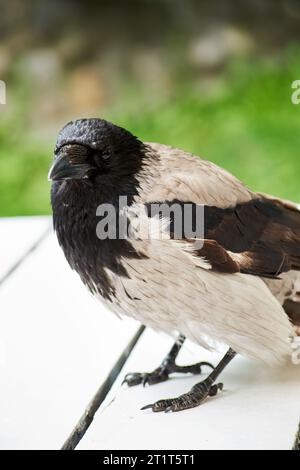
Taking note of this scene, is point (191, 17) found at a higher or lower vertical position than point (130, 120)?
higher

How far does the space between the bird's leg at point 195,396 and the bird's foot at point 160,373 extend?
0.05 metres

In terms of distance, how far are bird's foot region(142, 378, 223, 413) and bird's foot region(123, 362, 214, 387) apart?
2.4 inches

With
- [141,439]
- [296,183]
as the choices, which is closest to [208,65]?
[296,183]

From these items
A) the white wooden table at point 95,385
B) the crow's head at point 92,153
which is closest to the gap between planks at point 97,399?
the white wooden table at point 95,385

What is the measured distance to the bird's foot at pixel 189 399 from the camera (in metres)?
0.96

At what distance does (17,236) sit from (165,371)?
0.48 m

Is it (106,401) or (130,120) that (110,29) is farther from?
(106,401)

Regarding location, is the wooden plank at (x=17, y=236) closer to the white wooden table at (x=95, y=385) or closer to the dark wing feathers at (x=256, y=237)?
the white wooden table at (x=95, y=385)

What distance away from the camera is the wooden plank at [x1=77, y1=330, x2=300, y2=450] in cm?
87

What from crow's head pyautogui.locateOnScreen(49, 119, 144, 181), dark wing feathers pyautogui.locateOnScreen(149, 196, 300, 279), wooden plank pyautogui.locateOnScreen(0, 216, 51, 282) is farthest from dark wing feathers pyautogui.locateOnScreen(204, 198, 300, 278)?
wooden plank pyautogui.locateOnScreen(0, 216, 51, 282)

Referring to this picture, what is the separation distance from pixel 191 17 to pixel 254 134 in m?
0.55

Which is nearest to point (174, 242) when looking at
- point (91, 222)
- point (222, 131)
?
point (91, 222)

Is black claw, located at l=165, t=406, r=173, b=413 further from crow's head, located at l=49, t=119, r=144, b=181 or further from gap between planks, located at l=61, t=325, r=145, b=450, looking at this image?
crow's head, located at l=49, t=119, r=144, b=181

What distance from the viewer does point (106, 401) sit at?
0.99m
